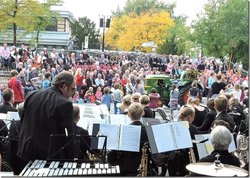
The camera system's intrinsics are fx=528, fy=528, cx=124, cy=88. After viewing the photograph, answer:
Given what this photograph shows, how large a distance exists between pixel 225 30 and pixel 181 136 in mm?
41782

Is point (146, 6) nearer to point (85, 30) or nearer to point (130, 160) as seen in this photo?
point (85, 30)

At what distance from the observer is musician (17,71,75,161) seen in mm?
5422

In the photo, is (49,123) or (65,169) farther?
(49,123)

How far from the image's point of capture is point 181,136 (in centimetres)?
701

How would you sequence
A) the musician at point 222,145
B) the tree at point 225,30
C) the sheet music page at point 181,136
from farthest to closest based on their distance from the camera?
the tree at point 225,30, the sheet music page at point 181,136, the musician at point 222,145

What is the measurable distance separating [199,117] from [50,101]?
16.2 ft

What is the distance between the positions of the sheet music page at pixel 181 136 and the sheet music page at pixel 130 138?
1.63ft

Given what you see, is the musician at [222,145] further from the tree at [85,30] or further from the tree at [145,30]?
the tree at [145,30]

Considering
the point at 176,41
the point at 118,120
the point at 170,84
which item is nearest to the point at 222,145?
the point at 118,120

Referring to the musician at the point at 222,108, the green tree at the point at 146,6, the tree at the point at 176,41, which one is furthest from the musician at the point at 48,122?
the green tree at the point at 146,6

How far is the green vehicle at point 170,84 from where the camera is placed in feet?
71.7

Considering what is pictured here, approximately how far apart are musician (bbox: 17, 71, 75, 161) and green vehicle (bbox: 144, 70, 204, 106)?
15897mm

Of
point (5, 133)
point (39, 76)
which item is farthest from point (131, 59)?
point (5, 133)

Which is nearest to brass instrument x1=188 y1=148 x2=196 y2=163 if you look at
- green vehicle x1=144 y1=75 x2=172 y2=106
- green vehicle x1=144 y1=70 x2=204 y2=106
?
green vehicle x1=144 y1=70 x2=204 y2=106
